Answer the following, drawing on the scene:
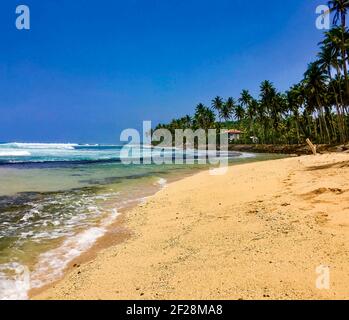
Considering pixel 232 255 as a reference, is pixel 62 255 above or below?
below

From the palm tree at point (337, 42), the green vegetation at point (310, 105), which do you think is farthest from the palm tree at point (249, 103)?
the palm tree at point (337, 42)

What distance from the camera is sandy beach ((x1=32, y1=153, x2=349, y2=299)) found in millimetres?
4605

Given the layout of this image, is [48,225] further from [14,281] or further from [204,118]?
[204,118]

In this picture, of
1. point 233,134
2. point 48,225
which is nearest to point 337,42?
point 48,225

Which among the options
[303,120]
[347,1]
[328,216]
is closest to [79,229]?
[328,216]

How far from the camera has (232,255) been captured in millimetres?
5828

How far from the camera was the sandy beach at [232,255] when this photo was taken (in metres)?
4.61

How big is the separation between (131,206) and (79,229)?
3358 millimetres

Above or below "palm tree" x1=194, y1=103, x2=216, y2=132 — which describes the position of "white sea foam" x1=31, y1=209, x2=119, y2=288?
below

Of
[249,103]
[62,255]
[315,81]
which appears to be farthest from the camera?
[249,103]

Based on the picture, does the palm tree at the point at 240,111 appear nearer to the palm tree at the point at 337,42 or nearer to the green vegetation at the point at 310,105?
the green vegetation at the point at 310,105

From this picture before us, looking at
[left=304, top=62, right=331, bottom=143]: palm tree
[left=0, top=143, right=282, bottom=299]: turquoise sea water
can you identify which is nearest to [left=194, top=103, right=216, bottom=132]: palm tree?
[left=304, top=62, right=331, bottom=143]: palm tree

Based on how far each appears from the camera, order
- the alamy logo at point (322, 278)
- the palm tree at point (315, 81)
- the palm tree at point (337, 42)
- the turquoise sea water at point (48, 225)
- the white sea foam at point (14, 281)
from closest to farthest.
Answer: the alamy logo at point (322, 278)
the white sea foam at point (14, 281)
the turquoise sea water at point (48, 225)
the palm tree at point (337, 42)
the palm tree at point (315, 81)

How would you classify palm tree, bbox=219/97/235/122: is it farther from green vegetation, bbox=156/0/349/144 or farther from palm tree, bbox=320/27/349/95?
palm tree, bbox=320/27/349/95
